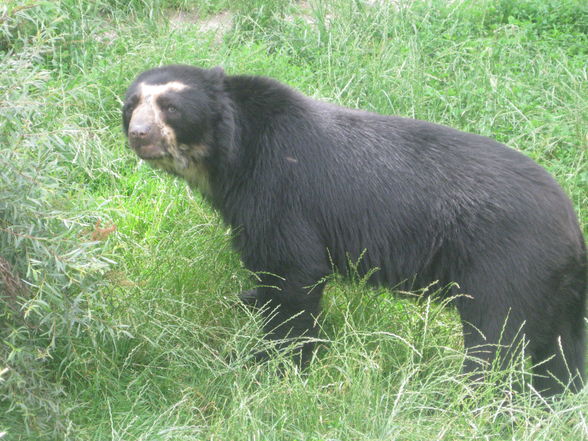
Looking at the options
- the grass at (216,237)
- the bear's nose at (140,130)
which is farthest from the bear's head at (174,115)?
the grass at (216,237)

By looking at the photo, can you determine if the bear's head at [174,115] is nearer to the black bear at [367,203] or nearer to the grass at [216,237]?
the black bear at [367,203]

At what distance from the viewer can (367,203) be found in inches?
183

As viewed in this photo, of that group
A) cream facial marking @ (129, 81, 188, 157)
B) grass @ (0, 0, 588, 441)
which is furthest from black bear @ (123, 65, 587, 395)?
grass @ (0, 0, 588, 441)

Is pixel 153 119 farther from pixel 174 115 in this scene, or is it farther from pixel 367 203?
pixel 367 203

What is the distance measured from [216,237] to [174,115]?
883mm

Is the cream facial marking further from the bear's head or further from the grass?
the grass

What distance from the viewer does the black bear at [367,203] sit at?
14.1 ft

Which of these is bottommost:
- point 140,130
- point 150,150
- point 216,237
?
point 216,237

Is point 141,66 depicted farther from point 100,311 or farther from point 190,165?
point 100,311

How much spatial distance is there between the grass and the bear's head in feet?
0.88

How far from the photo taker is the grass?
3.80 m

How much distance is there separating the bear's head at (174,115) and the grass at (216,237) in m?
0.27

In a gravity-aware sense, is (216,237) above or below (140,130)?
below

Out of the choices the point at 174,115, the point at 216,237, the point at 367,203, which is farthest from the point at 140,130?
the point at 367,203
